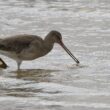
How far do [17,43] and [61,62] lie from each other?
92 cm

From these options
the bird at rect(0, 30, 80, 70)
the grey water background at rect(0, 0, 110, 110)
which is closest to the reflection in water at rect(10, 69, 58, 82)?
the grey water background at rect(0, 0, 110, 110)

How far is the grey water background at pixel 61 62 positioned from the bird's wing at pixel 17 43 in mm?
376

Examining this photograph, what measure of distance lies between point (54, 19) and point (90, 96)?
824 centimetres

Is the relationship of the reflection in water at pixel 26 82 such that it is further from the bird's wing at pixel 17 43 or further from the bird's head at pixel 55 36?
the bird's head at pixel 55 36

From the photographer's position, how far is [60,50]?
14062mm

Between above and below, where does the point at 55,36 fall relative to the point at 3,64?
above

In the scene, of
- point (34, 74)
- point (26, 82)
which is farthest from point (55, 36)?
point (26, 82)

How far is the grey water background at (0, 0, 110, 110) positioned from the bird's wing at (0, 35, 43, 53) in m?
0.38

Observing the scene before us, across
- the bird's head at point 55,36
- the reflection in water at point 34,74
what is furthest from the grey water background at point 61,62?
the bird's head at point 55,36

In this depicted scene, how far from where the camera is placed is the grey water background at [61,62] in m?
9.34

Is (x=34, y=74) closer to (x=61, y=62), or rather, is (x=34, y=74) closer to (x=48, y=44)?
(x=61, y=62)

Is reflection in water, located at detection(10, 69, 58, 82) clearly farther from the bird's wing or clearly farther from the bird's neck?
the bird's neck

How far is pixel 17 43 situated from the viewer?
490 inches

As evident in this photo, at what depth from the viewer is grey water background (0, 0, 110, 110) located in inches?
368
